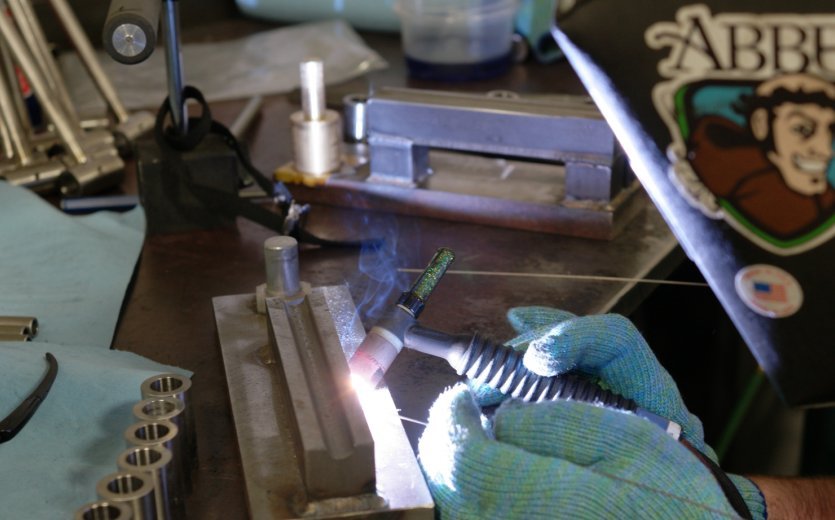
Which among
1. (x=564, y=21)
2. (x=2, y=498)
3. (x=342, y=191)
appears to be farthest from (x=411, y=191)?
(x=2, y=498)

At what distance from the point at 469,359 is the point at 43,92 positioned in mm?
997

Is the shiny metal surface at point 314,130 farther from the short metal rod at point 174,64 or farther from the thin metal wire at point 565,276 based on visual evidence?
the thin metal wire at point 565,276

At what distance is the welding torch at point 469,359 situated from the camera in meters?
0.86

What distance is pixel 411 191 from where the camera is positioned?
1.44 meters

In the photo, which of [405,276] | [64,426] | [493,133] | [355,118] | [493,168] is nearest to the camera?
[64,426]

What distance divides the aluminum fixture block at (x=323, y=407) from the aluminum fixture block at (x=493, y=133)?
1.72ft

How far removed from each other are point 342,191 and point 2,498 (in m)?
0.75

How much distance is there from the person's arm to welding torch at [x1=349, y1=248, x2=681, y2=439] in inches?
9.7

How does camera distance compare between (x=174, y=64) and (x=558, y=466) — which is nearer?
(x=558, y=466)

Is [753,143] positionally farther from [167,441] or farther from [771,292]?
[167,441]

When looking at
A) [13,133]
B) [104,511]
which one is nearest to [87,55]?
[13,133]

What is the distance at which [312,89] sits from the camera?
1.44 metres

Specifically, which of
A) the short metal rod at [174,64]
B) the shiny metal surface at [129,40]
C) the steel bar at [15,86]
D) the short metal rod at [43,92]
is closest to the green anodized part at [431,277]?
the shiny metal surface at [129,40]

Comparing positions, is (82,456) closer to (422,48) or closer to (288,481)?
(288,481)
